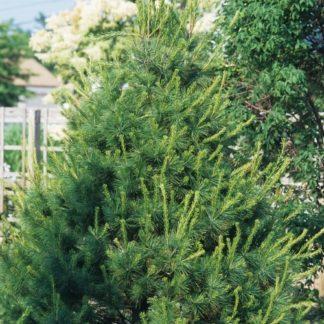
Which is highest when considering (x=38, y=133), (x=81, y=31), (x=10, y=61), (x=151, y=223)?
(x=151, y=223)

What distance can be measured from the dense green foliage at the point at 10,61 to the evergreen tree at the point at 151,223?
39388 mm

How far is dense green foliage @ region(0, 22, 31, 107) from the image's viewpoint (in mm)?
43094

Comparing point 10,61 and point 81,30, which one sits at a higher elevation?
point 81,30

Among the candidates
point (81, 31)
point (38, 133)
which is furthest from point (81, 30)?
point (38, 133)

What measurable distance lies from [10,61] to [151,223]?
41.4m

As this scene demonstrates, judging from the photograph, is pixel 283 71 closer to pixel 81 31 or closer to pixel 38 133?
pixel 38 133

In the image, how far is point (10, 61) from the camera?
4391cm

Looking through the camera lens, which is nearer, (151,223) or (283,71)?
(151,223)

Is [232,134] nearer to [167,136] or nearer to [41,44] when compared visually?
[167,136]

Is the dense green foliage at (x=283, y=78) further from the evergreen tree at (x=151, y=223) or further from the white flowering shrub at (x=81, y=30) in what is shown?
the white flowering shrub at (x=81, y=30)

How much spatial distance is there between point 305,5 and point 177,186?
3.30 metres

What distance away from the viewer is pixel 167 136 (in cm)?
380

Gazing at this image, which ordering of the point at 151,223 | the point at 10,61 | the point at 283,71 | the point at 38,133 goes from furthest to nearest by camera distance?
1. the point at 10,61
2. the point at 38,133
3. the point at 283,71
4. the point at 151,223

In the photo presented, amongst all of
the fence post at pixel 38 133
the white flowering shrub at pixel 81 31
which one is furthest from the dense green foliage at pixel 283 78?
the white flowering shrub at pixel 81 31
